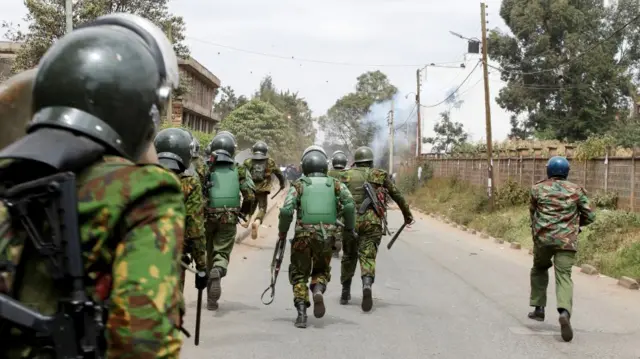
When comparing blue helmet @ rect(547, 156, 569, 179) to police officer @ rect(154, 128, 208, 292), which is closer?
police officer @ rect(154, 128, 208, 292)

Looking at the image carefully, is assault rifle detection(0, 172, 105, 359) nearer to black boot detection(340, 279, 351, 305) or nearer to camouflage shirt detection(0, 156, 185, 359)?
camouflage shirt detection(0, 156, 185, 359)

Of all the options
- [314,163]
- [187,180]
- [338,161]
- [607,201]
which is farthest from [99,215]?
[607,201]

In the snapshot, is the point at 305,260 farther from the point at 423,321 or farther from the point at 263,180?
the point at 263,180

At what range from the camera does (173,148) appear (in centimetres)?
583

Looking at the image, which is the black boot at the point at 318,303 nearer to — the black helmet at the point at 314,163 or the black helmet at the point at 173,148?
the black helmet at the point at 314,163

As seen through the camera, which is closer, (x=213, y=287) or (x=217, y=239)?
(x=213, y=287)

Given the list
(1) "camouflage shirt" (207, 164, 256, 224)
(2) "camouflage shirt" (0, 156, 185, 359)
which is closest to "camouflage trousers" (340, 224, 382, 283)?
(1) "camouflage shirt" (207, 164, 256, 224)

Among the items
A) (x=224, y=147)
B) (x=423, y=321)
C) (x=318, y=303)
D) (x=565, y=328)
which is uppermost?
(x=224, y=147)

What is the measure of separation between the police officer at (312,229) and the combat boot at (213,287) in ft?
2.96

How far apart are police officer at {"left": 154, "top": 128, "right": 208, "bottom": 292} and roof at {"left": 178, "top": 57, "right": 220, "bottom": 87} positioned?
1634 inches

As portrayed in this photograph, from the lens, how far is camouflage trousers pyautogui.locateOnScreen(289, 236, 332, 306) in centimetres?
737

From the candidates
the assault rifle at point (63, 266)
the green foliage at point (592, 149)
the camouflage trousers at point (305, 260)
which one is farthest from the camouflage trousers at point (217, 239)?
the green foliage at point (592, 149)

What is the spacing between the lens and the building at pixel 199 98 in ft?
167

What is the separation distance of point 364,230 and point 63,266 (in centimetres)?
712
